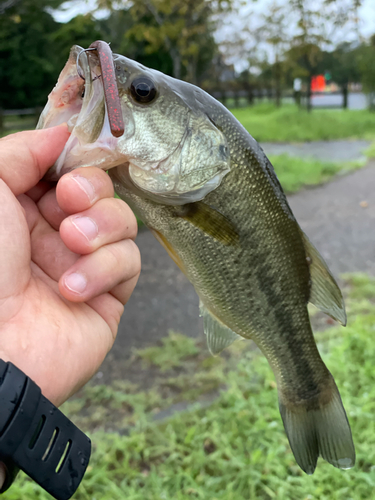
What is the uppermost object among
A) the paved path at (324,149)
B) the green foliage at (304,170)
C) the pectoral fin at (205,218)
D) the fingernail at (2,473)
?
the pectoral fin at (205,218)

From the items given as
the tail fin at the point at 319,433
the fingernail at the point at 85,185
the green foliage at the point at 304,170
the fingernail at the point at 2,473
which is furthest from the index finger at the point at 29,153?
the green foliage at the point at 304,170

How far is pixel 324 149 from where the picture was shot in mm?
14352

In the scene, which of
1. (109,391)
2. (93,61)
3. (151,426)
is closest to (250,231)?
(93,61)

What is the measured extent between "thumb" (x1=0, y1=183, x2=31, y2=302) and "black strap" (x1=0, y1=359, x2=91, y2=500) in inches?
11.8

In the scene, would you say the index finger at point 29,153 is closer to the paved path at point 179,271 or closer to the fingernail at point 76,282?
the fingernail at point 76,282

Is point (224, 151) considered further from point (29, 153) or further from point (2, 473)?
point (2, 473)

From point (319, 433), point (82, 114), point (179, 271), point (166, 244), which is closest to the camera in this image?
point (82, 114)

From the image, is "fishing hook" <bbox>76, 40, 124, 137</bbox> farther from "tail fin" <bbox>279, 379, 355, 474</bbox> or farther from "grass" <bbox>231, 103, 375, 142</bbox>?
"grass" <bbox>231, 103, 375, 142</bbox>

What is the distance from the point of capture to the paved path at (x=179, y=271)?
410 centimetres

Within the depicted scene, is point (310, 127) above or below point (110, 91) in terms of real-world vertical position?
below

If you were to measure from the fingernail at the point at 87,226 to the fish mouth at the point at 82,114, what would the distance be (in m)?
0.15

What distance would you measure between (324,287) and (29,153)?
3.67 ft

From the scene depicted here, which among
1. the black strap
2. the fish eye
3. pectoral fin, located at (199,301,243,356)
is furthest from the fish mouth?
pectoral fin, located at (199,301,243,356)

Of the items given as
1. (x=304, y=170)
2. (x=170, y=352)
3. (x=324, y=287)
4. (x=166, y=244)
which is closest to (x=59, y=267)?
(x=166, y=244)
